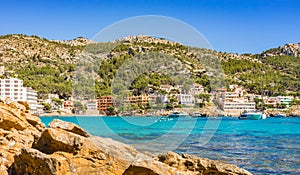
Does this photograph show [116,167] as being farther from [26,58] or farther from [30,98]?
[26,58]

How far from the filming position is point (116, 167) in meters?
6.75

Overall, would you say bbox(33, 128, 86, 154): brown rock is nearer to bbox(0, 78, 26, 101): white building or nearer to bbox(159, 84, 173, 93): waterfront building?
bbox(159, 84, 173, 93): waterfront building

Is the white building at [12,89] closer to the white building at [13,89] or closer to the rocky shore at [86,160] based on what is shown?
the white building at [13,89]

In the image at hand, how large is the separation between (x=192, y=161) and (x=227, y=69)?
129 m

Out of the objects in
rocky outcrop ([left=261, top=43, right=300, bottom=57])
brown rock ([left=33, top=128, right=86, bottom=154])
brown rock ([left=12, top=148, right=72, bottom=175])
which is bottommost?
brown rock ([left=12, top=148, right=72, bottom=175])

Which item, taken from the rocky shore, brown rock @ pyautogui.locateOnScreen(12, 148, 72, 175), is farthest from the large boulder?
brown rock @ pyautogui.locateOnScreen(12, 148, 72, 175)

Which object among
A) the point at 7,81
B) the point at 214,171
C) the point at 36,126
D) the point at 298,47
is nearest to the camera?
the point at 214,171

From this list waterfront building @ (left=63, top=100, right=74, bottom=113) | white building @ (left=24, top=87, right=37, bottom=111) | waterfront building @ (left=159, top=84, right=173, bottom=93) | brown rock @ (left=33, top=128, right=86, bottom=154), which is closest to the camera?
brown rock @ (left=33, top=128, right=86, bottom=154)

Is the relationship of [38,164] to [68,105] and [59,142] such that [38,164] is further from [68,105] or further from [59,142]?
[68,105]

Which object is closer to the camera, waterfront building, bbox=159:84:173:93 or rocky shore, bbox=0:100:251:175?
rocky shore, bbox=0:100:251:175

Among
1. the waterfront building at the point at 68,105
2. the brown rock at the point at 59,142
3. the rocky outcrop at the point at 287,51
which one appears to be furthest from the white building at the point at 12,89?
the rocky outcrop at the point at 287,51

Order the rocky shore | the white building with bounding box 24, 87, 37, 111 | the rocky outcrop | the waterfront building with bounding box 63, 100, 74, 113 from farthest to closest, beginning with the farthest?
the rocky outcrop, the waterfront building with bounding box 63, 100, 74, 113, the white building with bounding box 24, 87, 37, 111, the rocky shore

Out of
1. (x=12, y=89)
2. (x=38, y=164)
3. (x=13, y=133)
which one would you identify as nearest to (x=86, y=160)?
(x=38, y=164)

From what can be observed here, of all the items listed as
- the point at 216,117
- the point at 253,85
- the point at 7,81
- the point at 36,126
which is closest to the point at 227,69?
the point at 253,85
